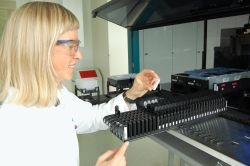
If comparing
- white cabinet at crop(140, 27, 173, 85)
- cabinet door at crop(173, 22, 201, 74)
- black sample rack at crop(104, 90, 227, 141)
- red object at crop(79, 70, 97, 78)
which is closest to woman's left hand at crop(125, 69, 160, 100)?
black sample rack at crop(104, 90, 227, 141)

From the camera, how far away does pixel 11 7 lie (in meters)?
2.83

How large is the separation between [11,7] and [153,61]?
6.21 ft

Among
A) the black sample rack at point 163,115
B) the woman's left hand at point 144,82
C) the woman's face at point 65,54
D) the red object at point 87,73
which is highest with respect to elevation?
the woman's face at point 65,54

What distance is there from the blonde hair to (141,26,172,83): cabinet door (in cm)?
158

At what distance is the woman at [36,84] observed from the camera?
727 millimetres

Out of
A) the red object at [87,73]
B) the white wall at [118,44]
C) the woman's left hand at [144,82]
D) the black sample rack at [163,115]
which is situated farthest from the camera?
the red object at [87,73]

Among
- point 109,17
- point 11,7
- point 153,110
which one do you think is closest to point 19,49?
point 153,110

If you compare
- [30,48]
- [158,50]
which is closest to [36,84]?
[30,48]

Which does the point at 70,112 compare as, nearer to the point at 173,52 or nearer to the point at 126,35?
the point at 126,35

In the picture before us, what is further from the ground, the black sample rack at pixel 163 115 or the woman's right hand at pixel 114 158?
the black sample rack at pixel 163 115

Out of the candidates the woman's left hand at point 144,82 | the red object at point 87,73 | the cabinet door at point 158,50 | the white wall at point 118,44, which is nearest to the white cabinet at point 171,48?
the cabinet door at point 158,50

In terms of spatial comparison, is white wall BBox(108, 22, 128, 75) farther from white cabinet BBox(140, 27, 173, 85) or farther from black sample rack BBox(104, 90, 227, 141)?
black sample rack BBox(104, 90, 227, 141)

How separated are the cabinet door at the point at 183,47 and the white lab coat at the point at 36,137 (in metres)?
1.73

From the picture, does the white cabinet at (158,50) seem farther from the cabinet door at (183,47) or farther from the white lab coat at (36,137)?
the white lab coat at (36,137)
